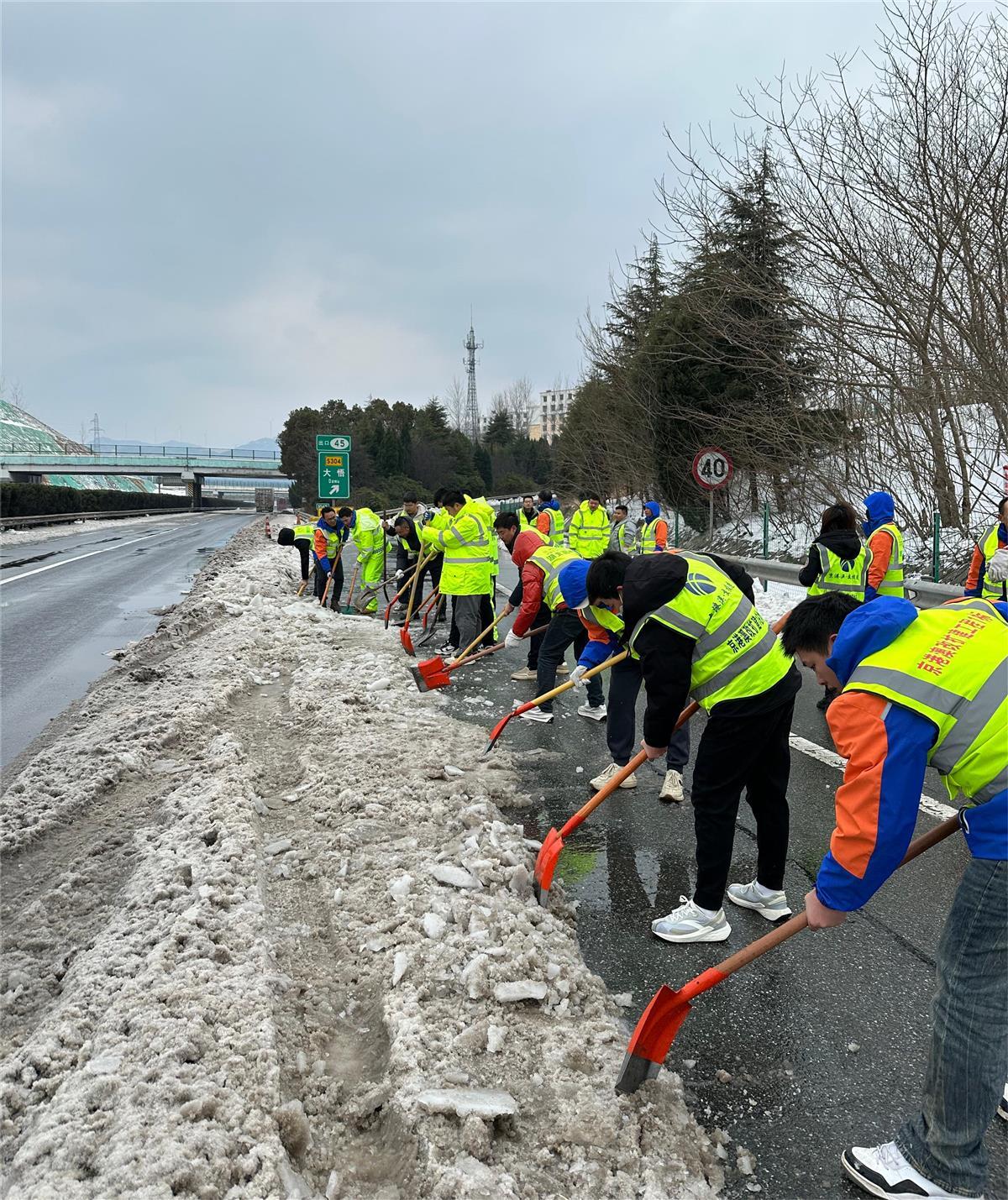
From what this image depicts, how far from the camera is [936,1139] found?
2.10 m

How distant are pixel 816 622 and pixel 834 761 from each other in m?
3.53

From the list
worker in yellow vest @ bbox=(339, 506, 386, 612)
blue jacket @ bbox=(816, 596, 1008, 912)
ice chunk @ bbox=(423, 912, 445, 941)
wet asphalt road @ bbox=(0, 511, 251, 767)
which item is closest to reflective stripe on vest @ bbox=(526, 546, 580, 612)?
ice chunk @ bbox=(423, 912, 445, 941)

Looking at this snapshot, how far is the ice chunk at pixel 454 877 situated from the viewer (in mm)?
3645

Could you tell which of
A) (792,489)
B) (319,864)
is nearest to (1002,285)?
(792,489)

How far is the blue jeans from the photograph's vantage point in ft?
6.56

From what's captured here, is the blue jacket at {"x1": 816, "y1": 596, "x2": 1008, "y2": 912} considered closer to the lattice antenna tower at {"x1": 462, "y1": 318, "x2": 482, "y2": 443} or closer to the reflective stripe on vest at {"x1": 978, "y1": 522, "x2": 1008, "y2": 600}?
the reflective stripe on vest at {"x1": 978, "y1": 522, "x2": 1008, "y2": 600}

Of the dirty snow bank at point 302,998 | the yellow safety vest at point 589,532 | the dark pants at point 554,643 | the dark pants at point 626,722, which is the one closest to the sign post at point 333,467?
the yellow safety vest at point 589,532

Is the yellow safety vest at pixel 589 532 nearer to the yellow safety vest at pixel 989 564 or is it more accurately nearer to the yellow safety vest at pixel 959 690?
the yellow safety vest at pixel 989 564

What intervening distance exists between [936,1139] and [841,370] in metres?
12.9

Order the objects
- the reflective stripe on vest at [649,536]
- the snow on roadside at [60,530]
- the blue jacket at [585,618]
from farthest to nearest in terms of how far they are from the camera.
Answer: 1. the snow on roadside at [60,530]
2. the reflective stripe on vest at [649,536]
3. the blue jacket at [585,618]

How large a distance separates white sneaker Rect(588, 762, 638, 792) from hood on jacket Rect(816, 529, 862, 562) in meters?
2.83

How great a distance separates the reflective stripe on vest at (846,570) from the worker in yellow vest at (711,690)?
12.3 feet

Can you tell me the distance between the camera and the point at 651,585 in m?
3.34

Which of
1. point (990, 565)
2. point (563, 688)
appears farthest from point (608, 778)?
point (990, 565)
